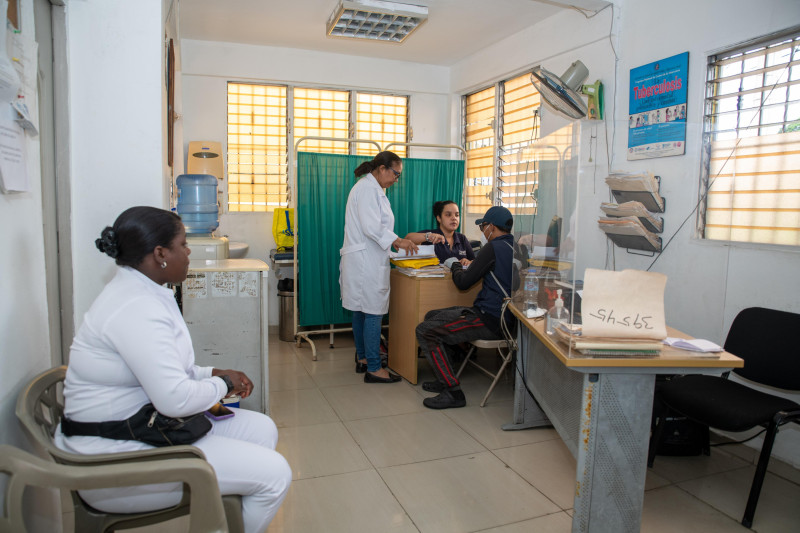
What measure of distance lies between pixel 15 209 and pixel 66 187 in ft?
2.16

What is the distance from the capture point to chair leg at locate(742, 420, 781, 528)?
2102mm

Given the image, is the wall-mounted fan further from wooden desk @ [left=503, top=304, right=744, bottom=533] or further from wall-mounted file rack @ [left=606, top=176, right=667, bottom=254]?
wooden desk @ [left=503, top=304, right=744, bottom=533]

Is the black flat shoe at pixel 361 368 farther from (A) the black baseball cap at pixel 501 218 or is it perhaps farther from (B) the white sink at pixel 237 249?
(B) the white sink at pixel 237 249

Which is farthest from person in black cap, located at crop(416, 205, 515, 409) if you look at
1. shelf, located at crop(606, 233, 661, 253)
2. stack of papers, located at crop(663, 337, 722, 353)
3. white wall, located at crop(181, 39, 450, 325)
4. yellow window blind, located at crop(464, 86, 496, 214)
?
white wall, located at crop(181, 39, 450, 325)

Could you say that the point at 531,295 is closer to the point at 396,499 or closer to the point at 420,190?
the point at 396,499

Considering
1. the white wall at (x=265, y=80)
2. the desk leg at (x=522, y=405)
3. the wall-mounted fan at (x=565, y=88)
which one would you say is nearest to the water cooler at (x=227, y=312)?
the desk leg at (x=522, y=405)

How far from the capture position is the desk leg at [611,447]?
1.84 meters

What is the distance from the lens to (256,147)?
5.49 m

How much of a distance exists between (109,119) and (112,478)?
1592mm

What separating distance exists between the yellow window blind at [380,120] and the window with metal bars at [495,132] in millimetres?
745

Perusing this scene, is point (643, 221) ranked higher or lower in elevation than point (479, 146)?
lower

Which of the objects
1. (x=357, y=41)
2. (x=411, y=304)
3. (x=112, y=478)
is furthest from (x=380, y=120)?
(x=112, y=478)

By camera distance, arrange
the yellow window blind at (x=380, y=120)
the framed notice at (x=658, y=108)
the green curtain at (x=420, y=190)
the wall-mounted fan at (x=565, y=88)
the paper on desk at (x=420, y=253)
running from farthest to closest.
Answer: the yellow window blind at (x=380, y=120), the green curtain at (x=420, y=190), the paper on desk at (x=420, y=253), the wall-mounted fan at (x=565, y=88), the framed notice at (x=658, y=108)

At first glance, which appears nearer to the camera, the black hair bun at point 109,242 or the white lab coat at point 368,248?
the black hair bun at point 109,242
